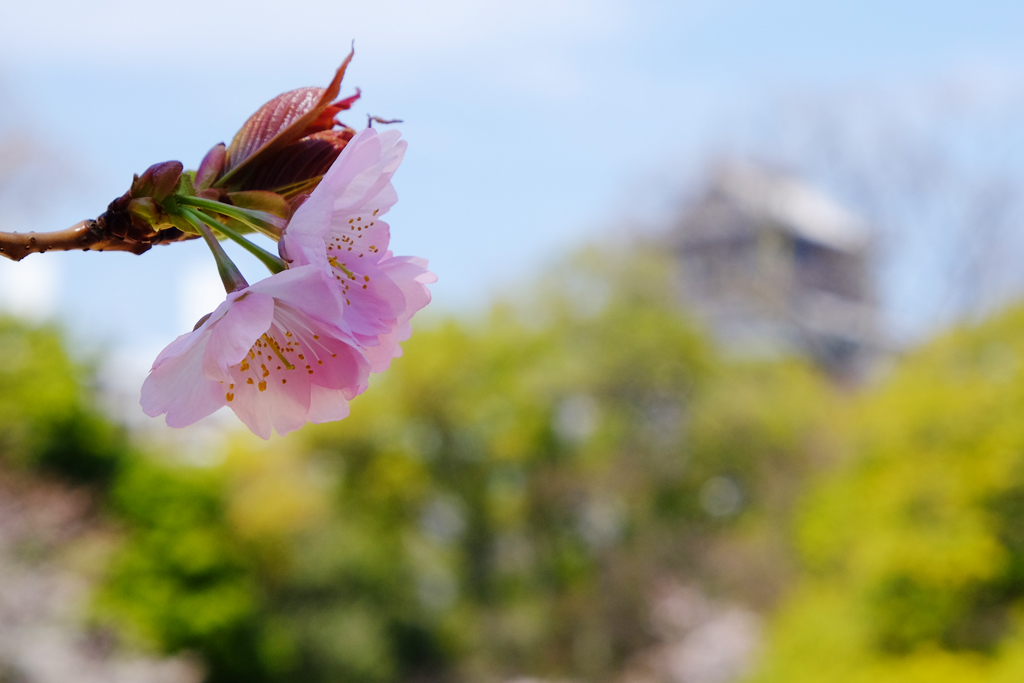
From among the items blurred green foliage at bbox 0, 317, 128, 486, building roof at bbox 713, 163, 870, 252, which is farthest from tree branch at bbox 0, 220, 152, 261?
building roof at bbox 713, 163, 870, 252

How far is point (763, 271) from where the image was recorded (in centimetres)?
1230

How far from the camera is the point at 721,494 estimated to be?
9.55 meters

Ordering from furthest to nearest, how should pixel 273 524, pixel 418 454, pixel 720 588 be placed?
pixel 418 454
pixel 720 588
pixel 273 524

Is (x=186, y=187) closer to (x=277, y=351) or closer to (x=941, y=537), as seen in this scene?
(x=277, y=351)

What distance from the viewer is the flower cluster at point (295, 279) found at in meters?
0.36

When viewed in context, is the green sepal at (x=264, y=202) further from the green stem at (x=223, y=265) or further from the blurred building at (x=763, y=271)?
the blurred building at (x=763, y=271)

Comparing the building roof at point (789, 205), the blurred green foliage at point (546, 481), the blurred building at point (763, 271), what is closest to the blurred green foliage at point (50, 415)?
the blurred green foliage at point (546, 481)

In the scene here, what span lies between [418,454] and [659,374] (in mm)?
2509

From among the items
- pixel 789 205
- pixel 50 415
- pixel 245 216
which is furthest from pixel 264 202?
pixel 789 205

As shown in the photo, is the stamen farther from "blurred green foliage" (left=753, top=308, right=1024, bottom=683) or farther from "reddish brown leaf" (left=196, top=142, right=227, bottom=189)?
"blurred green foliage" (left=753, top=308, right=1024, bottom=683)

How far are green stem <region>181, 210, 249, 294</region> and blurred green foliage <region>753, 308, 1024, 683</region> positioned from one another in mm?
4276

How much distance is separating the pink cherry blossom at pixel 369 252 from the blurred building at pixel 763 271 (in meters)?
9.78

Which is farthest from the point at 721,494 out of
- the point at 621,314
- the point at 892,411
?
the point at 892,411

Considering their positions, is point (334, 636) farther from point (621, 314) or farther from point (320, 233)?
point (320, 233)
